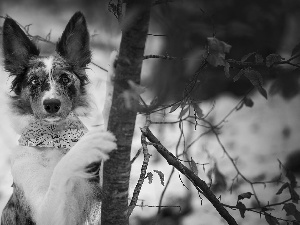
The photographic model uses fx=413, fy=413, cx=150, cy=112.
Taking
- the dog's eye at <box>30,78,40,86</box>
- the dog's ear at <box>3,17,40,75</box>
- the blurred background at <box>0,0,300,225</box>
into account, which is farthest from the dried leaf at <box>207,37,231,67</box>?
the dog's ear at <box>3,17,40,75</box>

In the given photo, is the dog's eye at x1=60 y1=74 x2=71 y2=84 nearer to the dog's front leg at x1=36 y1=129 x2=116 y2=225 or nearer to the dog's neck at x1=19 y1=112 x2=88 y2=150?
the dog's neck at x1=19 y1=112 x2=88 y2=150

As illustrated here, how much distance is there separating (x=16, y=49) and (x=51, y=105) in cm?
58

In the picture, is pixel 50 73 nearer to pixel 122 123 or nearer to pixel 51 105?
pixel 51 105

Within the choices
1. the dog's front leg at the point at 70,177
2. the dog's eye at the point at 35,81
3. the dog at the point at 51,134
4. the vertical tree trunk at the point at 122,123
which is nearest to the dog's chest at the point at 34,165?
the dog at the point at 51,134

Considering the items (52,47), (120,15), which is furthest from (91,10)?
(52,47)

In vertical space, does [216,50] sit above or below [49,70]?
below

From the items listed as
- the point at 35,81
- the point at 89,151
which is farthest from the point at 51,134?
the point at 89,151

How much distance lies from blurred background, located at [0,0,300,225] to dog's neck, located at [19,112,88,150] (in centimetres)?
30

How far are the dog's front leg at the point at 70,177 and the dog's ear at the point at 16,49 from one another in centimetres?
90

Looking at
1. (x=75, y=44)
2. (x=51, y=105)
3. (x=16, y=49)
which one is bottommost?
(x=51, y=105)

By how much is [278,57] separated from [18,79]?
5.58ft

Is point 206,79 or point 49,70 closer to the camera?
point 206,79

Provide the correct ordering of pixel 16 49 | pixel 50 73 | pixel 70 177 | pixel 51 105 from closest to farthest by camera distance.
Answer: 1. pixel 70 177
2. pixel 51 105
3. pixel 50 73
4. pixel 16 49

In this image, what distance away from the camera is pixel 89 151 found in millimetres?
2064
